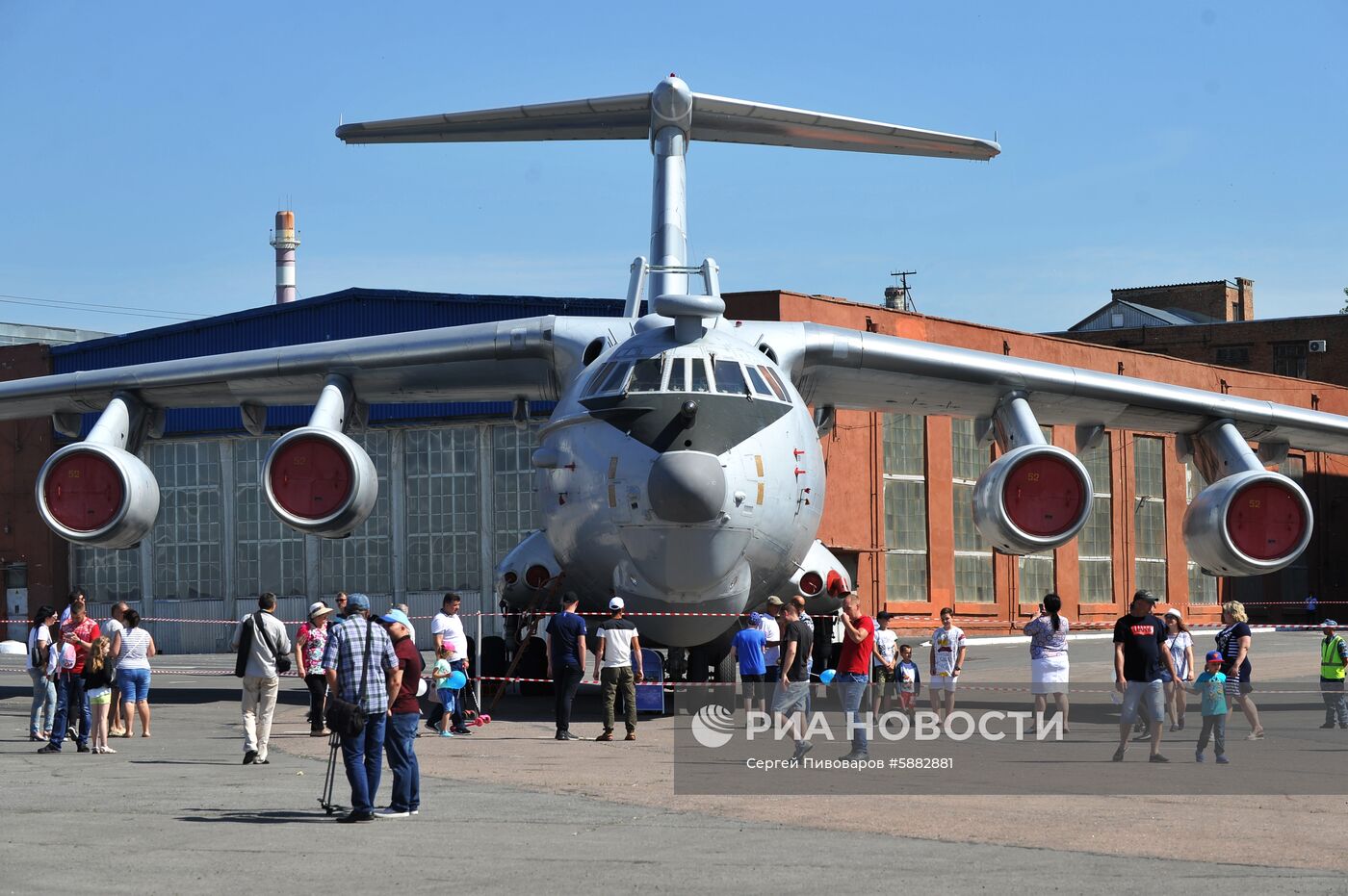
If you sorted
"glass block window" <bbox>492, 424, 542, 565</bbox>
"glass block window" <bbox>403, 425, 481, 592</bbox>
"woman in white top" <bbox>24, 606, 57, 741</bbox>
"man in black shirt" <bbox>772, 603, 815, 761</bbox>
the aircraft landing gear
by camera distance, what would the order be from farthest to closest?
"glass block window" <bbox>403, 425, 481, 592</bbox> < "glass block window" <bbox>492, 424, 542, 565</bbox> < the aircraft landing gear < "woman in white top" <bbox>24, 606, 57, 741</bbox> < "man in black shirt" <bbox>772, 603, 815, 761</bbox>

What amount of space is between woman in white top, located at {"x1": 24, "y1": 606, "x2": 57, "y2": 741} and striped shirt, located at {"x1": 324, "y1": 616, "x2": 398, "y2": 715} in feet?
20.4

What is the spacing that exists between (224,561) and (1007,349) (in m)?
19.0

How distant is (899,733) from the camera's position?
15.6 m

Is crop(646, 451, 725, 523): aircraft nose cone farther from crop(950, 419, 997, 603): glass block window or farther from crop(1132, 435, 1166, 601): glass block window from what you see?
crop(1132, 435, 1166, 601): glass block window

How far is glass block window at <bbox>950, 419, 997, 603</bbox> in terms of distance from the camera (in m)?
39.2

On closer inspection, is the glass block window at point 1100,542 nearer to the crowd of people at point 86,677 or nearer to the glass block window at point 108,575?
the glass block window at point 108,575

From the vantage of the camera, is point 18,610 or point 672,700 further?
point 18,610

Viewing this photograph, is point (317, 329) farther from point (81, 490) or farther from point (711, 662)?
point (711, 662)

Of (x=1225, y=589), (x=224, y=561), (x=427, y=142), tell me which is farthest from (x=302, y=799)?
(x=1225, y=589)

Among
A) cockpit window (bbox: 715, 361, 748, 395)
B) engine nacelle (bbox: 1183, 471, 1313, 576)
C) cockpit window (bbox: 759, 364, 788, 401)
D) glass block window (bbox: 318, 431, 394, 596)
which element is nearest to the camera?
cockpit window (bbox: 715, 361, 748, 395)

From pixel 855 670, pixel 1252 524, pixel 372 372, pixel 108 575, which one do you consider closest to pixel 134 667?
pixel 372 372

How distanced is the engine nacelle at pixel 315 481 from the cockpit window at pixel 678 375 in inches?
155

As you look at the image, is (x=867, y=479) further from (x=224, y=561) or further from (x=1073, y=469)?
(x=1073, y=469)

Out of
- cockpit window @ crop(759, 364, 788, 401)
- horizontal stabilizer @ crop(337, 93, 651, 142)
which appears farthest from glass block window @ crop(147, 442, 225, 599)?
cockpit window @ crop(759, 364, 788, 401)
